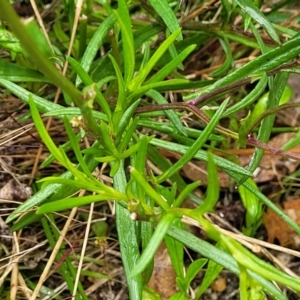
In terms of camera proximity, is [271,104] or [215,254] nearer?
[215,254]

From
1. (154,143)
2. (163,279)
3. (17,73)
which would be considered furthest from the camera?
(163,279)

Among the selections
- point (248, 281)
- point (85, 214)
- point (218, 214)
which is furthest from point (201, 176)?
point (248, 281)

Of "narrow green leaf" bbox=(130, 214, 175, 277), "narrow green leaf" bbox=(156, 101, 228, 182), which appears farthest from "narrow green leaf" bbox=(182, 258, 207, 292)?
"narrow green leaf" bbox=(130, 214, 175, 277)

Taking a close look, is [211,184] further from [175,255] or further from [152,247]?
[175,255]

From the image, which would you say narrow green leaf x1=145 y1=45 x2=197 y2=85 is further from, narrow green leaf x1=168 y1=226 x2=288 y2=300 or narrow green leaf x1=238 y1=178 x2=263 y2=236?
narrow green leaf x1=238 y1=178 x2=263 y2=236

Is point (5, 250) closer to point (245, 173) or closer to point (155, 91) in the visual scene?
point (155, 91)

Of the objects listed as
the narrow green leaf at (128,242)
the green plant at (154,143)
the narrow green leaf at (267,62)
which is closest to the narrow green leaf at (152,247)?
the green plant at (154,143)

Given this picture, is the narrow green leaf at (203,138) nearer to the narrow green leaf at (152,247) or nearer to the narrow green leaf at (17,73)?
the narrow green leaf at (152,247)

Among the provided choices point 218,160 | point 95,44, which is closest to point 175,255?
point 218,160
